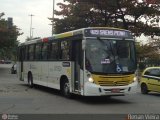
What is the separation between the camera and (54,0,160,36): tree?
3625 cm

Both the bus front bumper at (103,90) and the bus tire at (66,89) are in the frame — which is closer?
the bus front bumper at (103,90)

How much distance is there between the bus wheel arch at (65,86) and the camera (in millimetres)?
19000

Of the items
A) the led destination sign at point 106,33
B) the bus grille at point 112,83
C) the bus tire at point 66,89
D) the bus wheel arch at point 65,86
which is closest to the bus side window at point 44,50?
the bus wheel arch at point 65,86

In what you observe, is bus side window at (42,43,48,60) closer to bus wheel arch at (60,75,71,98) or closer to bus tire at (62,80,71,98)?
bus wheel arch at (60,75,71,98)

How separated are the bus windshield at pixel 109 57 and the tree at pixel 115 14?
60.7ft

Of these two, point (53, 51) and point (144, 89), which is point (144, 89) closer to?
point (144, 89)

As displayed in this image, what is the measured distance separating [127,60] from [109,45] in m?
0.95

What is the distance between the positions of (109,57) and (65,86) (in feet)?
9.98

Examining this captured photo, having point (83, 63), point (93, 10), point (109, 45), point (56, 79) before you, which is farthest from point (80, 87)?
point (93, 10)

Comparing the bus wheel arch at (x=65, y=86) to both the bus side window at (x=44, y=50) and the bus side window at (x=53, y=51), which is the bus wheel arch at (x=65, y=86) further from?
the bus side window at (x=44, y=50)

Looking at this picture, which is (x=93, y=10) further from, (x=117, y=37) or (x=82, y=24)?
(x=117, y=37)

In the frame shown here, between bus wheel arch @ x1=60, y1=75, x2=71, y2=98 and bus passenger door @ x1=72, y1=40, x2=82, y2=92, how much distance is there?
2.92ft

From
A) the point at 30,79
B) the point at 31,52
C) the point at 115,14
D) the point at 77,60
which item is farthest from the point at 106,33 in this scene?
the point at 115,14

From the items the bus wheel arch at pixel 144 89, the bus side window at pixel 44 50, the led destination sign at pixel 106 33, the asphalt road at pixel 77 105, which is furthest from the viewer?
the bus wheel arch at pixel 144 89
